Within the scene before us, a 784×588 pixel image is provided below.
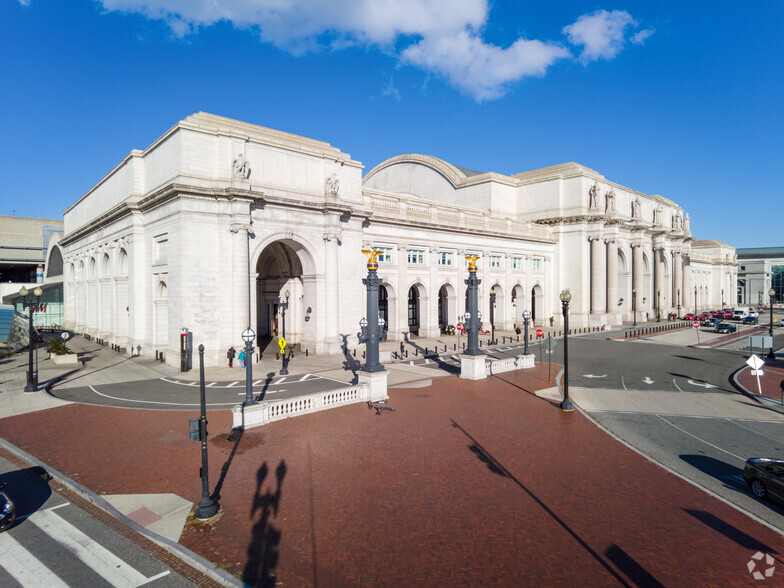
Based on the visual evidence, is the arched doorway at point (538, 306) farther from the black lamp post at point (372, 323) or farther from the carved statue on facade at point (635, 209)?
the black lamp post at point (372, 323)

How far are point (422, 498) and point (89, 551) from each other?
7.68m

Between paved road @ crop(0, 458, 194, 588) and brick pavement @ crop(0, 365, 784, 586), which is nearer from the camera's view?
paved road @ crop(0, 458, 194, 588)

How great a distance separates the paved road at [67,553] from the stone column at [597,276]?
63.6 meters

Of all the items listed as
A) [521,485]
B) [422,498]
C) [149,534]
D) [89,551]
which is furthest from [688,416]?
[89,551]

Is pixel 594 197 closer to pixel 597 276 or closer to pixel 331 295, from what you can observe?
pixel 597 276

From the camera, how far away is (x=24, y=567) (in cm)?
943

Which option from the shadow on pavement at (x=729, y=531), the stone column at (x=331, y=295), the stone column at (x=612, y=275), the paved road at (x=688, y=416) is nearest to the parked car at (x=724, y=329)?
the stone column at (x=612, y=275)

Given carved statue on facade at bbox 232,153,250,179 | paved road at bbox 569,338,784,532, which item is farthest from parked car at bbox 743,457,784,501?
carved statue on facade at bbox 232,153,250,179

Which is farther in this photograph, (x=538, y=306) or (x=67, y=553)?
(x=538, y=306)

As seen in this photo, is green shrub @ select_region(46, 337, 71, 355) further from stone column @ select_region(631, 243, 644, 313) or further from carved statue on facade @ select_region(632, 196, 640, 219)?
carved statue on facade @ select_region(632, 196, 640, 219)

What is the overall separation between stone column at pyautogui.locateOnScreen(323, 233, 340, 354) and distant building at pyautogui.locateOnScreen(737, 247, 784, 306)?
505ft

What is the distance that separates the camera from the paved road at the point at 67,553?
901 cm

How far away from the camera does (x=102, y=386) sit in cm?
2609

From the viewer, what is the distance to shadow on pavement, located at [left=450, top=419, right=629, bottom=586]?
9.26 m
